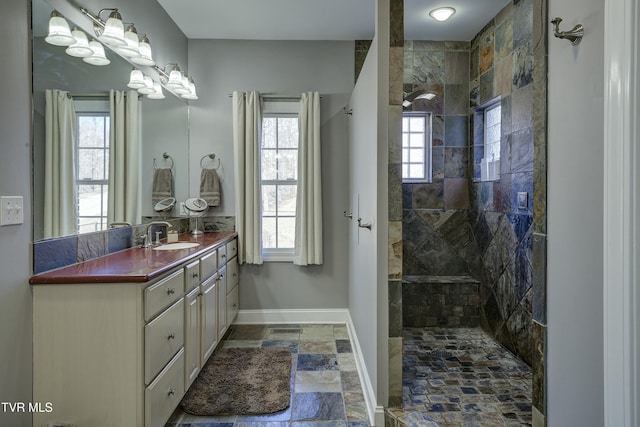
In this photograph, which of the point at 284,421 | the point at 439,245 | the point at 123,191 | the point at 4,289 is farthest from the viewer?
the point at 439,245

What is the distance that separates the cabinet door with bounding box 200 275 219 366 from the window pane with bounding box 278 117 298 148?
156cm

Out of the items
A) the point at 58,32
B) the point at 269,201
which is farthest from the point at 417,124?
the point at 58,32

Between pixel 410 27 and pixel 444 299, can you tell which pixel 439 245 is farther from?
pixel 410 27

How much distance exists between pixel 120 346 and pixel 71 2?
1.81m

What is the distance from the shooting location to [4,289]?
4.57ft

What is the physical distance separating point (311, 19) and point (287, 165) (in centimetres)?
135

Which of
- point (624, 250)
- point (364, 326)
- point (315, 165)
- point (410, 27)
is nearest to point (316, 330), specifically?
point (364, 326)

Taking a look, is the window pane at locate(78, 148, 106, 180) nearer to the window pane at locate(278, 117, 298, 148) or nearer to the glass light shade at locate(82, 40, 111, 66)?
the glass light shade at locate(82, 40, 111, 66)

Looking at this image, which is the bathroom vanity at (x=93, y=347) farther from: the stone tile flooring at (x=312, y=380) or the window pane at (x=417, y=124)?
the window pane at (x=417, y=124)

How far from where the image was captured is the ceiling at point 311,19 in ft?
9.34

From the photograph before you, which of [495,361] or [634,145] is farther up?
[634,145]

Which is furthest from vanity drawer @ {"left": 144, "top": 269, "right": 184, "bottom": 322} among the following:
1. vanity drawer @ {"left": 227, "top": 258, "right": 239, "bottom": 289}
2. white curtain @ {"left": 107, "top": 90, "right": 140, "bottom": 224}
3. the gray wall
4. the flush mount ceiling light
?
the flush mount ceiling light

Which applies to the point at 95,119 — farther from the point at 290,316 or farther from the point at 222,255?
the point at 290,316

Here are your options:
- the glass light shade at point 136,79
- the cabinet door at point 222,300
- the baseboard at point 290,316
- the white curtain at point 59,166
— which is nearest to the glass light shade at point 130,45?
the glass light shade at point 136,79
